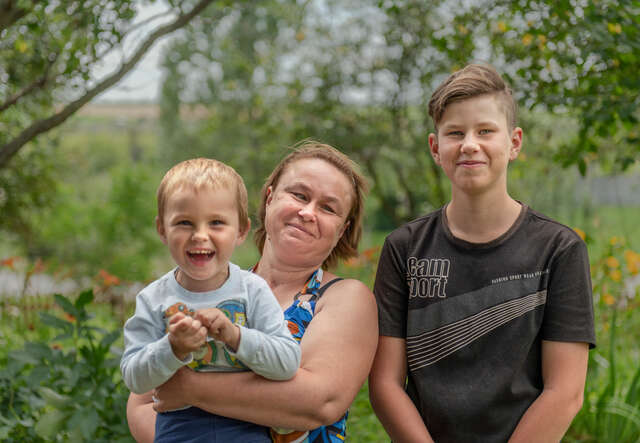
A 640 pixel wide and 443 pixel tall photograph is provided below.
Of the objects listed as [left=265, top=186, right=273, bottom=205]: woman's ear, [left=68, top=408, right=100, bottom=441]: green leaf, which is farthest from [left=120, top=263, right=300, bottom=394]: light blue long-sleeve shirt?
[left=68, top=408, right=100, bottom=441]: green leaf

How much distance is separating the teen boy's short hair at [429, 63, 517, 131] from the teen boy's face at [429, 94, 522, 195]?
0.7 inches

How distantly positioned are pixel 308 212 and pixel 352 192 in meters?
0.21

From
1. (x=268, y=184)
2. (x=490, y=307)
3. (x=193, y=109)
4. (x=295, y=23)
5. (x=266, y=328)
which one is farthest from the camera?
(x=193, y=109)

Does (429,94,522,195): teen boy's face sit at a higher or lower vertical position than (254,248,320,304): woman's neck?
higher

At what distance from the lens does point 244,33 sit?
1753cm

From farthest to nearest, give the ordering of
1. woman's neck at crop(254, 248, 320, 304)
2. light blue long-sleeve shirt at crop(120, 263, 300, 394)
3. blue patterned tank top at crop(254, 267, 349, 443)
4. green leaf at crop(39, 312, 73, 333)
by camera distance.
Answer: green leaf at crop(39, 312, 73, 333), woman's neck at crop(254, 248, 320, 304), blue patterned tank top at crop(254, 267, 349, 443), light blue long-sleeve shirt at crop(120, 263, 300, 394)

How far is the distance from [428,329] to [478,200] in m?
0.42

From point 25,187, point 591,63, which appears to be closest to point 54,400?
point 591,63

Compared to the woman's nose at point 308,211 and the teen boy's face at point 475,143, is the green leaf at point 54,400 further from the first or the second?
the teen boy's face at point 475,143

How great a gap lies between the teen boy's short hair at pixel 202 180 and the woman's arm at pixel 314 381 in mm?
423

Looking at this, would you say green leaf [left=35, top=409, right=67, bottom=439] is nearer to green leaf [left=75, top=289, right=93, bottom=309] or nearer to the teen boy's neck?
green leaf [left=75, top=289, right=93, bottom=309]

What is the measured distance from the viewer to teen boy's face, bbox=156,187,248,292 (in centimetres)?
148

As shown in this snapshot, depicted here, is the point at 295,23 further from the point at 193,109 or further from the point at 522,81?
the point at 193,109

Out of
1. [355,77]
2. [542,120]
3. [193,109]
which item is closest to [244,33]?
[193,109]
